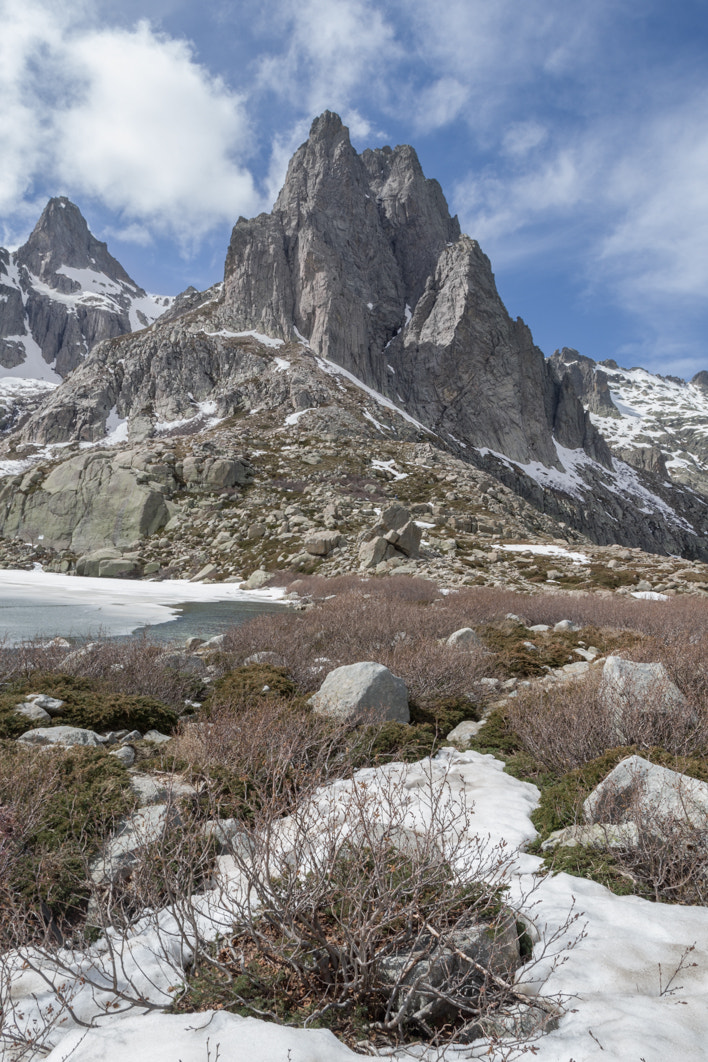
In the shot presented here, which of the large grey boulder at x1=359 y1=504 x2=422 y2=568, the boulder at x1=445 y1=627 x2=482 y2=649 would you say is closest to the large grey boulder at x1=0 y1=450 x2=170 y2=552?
the large grey boulder at x1=359 y1=504 x2=422 y2=568

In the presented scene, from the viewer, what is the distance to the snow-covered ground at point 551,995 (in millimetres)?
2127

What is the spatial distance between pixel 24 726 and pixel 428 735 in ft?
15.8

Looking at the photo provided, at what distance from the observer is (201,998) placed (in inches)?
95.8

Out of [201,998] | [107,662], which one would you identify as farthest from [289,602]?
[201,998]

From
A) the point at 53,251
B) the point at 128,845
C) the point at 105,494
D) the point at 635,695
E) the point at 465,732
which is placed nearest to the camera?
the point at 128,845

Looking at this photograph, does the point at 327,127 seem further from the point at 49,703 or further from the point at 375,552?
the point at 49,703

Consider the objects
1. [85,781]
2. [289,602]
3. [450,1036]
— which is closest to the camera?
[450,1036]

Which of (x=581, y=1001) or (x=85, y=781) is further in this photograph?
(x=85, y=781)

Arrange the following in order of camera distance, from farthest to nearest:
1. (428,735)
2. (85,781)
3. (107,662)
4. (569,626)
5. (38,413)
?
(38,413) < (569,626) < (107,662) < (428,735) < (85,781)

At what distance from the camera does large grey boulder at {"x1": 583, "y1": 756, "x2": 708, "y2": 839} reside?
3.53m

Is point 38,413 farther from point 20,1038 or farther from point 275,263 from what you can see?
point 20,1038

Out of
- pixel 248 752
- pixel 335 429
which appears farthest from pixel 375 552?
pixel 335 429

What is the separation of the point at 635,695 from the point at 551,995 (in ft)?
13.7

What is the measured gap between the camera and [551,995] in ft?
7.97
